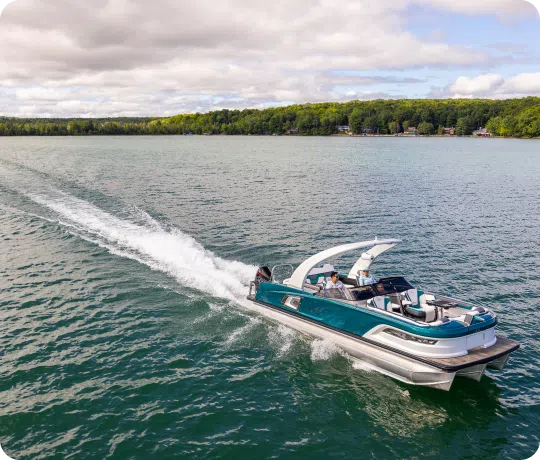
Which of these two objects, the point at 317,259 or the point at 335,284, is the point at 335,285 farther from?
the point at 317,259

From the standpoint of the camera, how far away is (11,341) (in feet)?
56.5

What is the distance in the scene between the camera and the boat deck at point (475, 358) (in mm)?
14281

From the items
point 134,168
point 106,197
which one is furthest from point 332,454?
point 134,168

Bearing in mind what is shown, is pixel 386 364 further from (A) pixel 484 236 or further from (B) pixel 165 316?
(A) pixel 484 236

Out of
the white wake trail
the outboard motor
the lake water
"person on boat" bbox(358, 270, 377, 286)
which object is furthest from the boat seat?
the white wake trail

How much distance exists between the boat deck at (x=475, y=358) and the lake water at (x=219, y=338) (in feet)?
3.80

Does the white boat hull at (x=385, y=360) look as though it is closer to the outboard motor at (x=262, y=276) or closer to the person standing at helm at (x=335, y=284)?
the person standing at helm at (x=335, y=284)

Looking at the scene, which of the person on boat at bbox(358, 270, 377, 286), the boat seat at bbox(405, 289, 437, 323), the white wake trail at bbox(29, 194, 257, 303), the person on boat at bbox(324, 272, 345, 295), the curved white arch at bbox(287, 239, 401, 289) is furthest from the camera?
the white wake trail at bbox(29, 194, 257, 303)

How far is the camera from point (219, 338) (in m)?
17.9

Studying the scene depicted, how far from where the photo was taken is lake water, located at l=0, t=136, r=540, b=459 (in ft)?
41.8

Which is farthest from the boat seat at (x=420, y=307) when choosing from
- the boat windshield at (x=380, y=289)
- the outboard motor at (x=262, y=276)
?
the outboard motor at (x=262, y=276)

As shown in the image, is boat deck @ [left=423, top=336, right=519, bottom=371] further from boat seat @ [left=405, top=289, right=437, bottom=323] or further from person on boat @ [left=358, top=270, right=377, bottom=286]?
person on boat @ [left=358, top=270, right=377, bottom=286]

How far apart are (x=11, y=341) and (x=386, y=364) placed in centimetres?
1352

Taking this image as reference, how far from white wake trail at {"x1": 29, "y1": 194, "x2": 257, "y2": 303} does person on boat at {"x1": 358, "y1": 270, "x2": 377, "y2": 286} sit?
18.8ft
